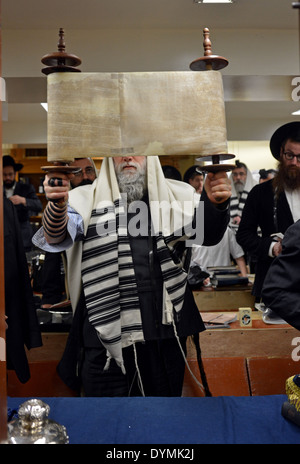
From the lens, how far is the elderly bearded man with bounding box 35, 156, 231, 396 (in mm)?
1689

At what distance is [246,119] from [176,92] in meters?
6.48

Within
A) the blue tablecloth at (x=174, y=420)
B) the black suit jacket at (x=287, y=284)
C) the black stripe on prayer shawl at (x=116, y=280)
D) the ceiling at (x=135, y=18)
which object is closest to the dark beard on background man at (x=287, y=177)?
the ceiling at (x=135, y=18)

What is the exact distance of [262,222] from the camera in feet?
8.59

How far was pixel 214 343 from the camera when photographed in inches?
87.2

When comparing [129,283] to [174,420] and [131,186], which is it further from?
[174,420]

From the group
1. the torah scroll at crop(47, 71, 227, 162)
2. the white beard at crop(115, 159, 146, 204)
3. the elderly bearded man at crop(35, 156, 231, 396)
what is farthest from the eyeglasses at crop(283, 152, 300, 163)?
the torah scroll at crop(47, 71, 227, 162)

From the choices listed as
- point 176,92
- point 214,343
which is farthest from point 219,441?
point 214,343

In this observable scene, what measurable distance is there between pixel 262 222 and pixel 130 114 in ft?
5.50

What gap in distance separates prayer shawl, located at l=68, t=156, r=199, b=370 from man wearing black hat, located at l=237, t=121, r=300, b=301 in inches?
33.9

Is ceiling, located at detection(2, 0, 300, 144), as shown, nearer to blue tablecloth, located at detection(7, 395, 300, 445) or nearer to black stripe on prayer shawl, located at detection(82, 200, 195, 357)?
black stripe on prayer shawl, located at detection(82, 200, 195, 357)

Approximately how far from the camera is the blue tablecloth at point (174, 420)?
113 cm

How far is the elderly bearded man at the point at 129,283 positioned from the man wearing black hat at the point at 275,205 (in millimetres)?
862

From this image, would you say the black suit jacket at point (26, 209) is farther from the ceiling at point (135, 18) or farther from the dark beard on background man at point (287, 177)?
the dark beard on background man at point (287, 177)
